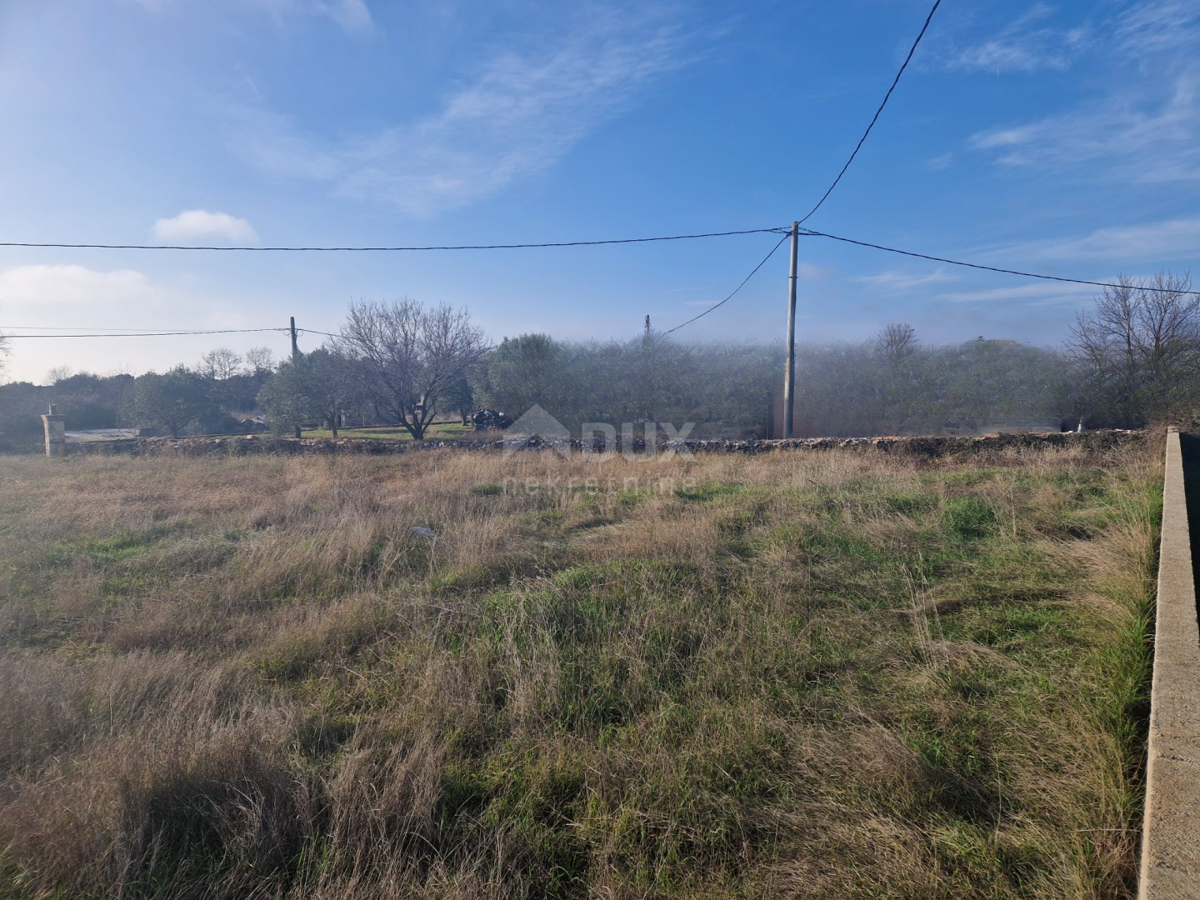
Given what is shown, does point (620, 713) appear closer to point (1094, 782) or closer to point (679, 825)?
point (679, 825)

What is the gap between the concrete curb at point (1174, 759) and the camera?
4.70ft

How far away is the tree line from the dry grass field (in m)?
18.1

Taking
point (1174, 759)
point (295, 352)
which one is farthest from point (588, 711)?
point (295, 352)

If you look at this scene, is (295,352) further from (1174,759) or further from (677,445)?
(1174,759)

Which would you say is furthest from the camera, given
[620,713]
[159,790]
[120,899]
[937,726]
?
[620,713]

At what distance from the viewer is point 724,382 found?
81.3 feet

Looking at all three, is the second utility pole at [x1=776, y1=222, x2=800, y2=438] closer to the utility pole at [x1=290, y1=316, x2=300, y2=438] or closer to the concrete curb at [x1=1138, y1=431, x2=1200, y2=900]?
the concrete curb at [x1=1138, y1=431, x2=1200, y2=900]

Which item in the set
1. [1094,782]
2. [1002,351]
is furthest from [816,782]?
[1002,351]

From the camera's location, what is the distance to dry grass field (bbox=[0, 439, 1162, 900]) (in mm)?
2006

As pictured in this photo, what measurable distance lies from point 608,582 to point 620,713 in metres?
1.77

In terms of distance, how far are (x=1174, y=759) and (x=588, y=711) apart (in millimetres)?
2288

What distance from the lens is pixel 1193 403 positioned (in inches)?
686

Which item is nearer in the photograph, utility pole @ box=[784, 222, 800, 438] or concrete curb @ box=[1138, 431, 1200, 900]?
concrete curb @ box=[1138, 431, 1200, 900]

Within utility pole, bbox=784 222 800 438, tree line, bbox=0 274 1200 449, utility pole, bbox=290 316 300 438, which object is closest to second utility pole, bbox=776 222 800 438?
utility pole, bbox=784 222 800 438
